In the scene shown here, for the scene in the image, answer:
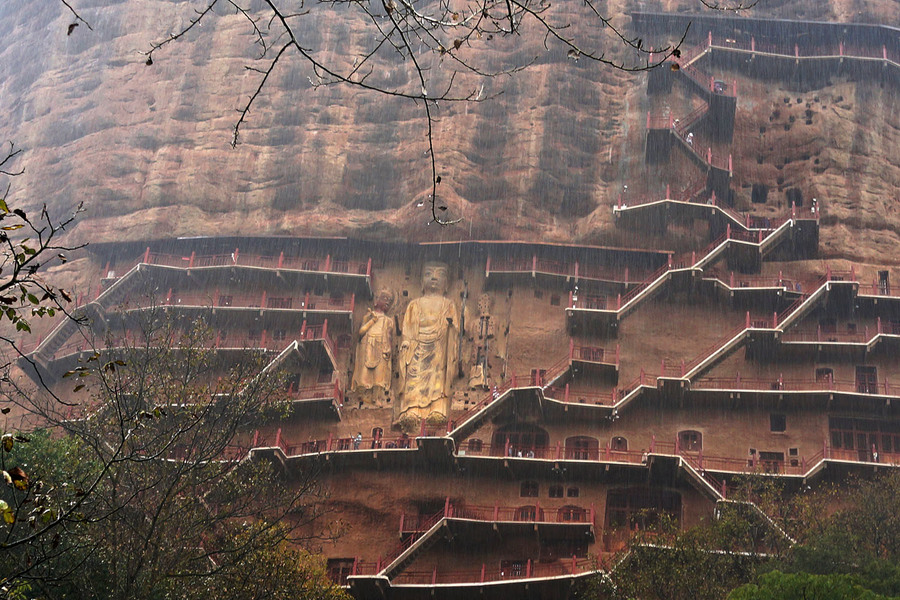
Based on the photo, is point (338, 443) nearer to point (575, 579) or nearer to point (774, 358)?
point (575, 579)

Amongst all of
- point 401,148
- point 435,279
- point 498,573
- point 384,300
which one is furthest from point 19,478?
point 401,148

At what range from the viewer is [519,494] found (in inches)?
1305

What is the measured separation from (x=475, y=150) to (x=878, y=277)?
54.3ft

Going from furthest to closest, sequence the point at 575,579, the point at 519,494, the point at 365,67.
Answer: the point at 365,67 → the point at 519,494 → the point at 575,579

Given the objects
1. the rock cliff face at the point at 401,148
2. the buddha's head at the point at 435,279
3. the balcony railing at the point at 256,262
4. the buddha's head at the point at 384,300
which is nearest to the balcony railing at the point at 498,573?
the buddha's head at the point at 384,300

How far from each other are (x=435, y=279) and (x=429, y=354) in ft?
12.6

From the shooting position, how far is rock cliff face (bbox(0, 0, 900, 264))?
132 ft

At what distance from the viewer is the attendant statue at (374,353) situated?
36.6 m

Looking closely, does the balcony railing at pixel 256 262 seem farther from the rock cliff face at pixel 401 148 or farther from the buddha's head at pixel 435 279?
the buddha's head at pixel 435 279

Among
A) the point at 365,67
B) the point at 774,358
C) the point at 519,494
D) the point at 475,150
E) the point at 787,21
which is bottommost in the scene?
the point at 519,494

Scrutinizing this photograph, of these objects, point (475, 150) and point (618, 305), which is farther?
point (475, 150)

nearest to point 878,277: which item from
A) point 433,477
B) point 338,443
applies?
point 433,477

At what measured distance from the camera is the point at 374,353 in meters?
36.9

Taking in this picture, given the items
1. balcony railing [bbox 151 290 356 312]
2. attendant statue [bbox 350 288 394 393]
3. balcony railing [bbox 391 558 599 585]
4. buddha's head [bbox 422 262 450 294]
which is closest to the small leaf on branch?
balcony railing [bbox 391 558 599 585]
